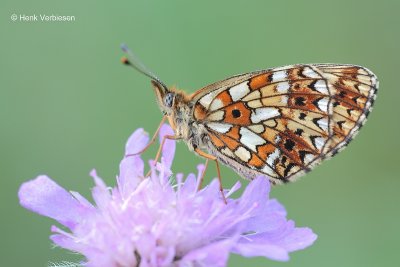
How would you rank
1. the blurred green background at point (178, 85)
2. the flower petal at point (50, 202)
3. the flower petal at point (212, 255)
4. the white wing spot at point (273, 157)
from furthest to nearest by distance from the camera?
the blurred green background at point (178, 85) < the white wing spot at point (273, 157) < the flower petal at point (50, 202) < the flower petal at point (212, 255)

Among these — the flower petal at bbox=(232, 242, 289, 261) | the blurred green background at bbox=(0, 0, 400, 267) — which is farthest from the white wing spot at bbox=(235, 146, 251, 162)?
the blurred green background at bbox=(0, 0, 400, 267)

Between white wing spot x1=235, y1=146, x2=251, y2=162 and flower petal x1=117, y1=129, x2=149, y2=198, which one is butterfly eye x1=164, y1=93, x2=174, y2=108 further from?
white wing spot x1=235, y1=146, x2=251, y2=162

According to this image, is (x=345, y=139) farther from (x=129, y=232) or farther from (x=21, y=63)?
(x=21, y=63)

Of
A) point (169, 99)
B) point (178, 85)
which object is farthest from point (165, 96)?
point (178, 85)

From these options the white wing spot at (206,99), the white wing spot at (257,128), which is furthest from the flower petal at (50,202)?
the white wing spot at (257,128)

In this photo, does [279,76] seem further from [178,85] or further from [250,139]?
[178,85]

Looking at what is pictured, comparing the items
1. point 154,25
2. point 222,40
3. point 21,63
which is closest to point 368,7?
point 222,40

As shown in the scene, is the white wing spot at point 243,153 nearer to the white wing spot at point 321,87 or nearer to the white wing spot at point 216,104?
the white wing spot at point 216,104
